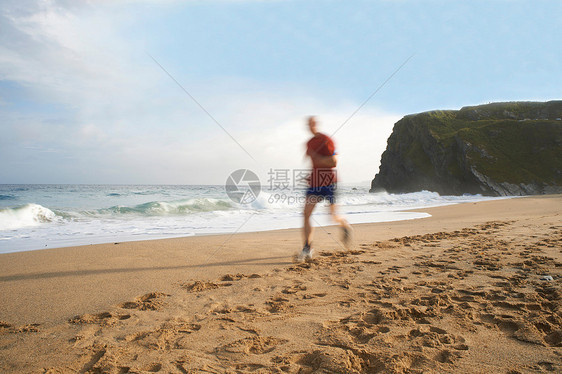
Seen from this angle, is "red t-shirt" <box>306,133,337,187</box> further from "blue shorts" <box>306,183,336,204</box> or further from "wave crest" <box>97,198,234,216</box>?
"wave crest" <box>97,198,234,216</box>

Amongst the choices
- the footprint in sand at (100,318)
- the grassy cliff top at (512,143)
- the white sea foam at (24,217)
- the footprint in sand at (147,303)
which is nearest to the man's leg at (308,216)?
the footprint in sand at (147,303)

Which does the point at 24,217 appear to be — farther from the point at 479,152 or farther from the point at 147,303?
the point at 479,152

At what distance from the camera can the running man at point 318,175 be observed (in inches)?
172

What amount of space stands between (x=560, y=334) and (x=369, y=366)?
3.98 feet

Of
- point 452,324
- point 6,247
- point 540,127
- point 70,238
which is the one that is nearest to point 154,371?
point 452,324

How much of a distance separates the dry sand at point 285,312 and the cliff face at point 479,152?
31507 millimetres

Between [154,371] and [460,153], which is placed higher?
[460,153]

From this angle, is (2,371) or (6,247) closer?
(2,371)

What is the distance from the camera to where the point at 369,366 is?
1.62 meters

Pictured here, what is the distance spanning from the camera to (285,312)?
94.8 inches

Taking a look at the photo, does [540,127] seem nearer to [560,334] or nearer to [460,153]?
[460,153]

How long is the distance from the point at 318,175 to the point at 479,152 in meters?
36.0

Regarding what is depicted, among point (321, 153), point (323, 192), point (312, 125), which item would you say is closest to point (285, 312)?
point (323, 192)

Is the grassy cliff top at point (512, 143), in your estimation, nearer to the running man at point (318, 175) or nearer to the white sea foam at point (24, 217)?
the running man at point (318, 175)
